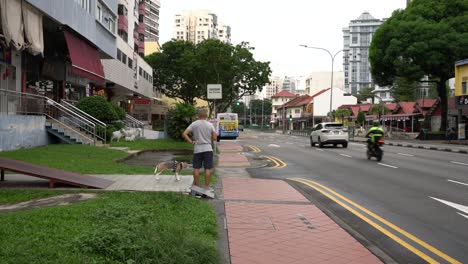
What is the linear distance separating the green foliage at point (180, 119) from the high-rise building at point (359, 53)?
137 m

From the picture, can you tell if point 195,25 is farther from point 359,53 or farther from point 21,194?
point 21,194

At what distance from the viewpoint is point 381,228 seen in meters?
7.64

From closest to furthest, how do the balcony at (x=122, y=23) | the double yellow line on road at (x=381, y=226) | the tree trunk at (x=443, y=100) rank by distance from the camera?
the double yellow line on road at (x=381, y=226)
the balcony at (x=122, y=23)
the tree trunk at (x=443, y=100)

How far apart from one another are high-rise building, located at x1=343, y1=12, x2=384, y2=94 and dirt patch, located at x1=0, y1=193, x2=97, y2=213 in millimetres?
158527

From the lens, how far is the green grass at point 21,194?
827 centimetres

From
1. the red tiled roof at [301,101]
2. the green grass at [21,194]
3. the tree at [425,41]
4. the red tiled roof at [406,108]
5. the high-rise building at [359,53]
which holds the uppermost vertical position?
the high-rise building at [359,53]

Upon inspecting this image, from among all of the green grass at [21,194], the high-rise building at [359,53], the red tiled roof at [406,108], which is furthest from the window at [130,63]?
the high-rise building at [359,53]

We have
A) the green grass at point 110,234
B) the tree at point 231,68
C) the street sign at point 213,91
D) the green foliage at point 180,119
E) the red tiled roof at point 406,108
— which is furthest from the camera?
the red tiled roof at point 406,108

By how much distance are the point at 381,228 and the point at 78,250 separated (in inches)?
185

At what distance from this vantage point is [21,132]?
18.7 metres

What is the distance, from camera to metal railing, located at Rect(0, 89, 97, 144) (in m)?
18.4

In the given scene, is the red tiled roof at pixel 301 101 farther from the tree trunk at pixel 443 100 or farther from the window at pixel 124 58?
the window at pixel 124 58

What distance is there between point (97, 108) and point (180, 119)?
6861mm

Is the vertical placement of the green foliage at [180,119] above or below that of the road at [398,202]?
above
